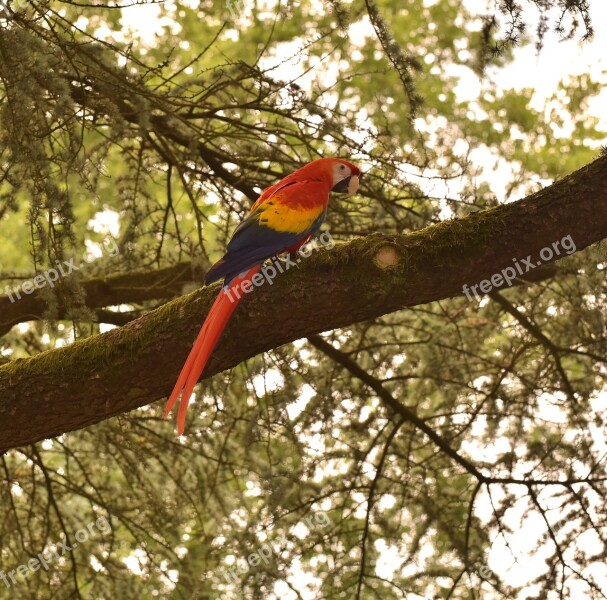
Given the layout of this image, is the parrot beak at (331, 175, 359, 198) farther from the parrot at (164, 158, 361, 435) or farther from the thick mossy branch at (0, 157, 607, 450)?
the thick mossy branch at (0, 157, 607, 450)

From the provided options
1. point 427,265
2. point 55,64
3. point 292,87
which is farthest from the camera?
point 292,87

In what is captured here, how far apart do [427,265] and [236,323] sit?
2.30 ft

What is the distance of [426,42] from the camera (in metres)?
10.8

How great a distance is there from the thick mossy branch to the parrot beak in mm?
1123

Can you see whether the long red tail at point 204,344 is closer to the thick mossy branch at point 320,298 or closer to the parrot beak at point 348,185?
the thick mossy branch at point 320,298

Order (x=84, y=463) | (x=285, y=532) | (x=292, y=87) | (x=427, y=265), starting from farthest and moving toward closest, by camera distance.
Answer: (x=84, y=463) < (x=285, y=532) < (x=292, y=87) < (x=427, y=265)

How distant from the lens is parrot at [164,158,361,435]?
8.53 ft

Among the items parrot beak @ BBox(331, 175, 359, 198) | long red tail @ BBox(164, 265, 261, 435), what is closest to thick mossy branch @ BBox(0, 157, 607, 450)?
long red tail @ BBox(164, 265, 261, 435)

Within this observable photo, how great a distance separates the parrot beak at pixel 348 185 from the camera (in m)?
3.84

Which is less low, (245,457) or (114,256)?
(114,256)

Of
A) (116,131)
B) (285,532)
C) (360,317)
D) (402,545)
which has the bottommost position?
(402,545)

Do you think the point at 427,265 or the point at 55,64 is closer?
the point at 427,265

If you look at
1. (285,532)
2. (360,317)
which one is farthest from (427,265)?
(285,532)

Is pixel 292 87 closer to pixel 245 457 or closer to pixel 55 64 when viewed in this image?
pixel 55 64
